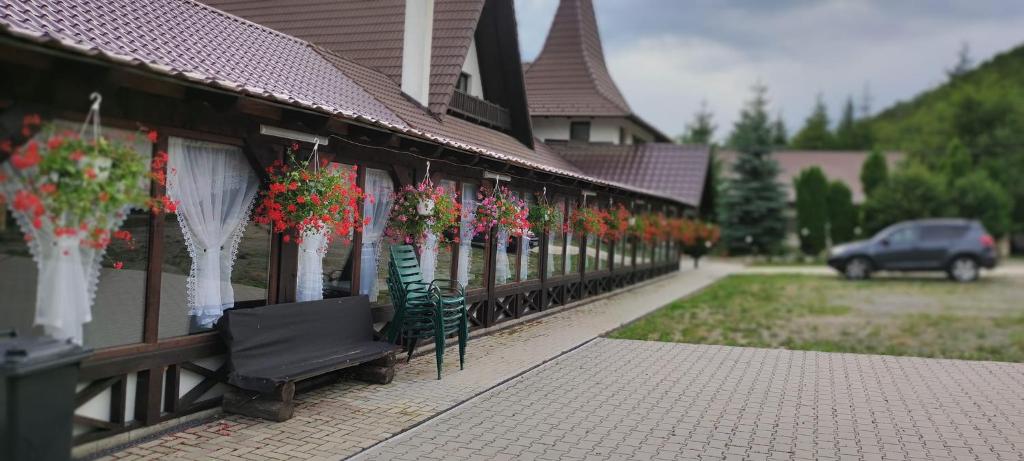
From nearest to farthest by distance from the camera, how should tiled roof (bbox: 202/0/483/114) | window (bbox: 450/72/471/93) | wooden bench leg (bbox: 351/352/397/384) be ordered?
wooden bench leg (bbox: 351/352/397/384) < tiled roof (bbox: 202/0/483/114) < window (bbox: 450/72/471/93)

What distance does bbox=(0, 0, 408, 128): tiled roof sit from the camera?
5.09 metres

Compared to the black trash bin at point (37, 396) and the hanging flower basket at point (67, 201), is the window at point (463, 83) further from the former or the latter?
the black trash bin at point (37, 396)

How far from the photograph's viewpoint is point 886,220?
126 ft

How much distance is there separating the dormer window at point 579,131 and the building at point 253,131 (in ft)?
32.7

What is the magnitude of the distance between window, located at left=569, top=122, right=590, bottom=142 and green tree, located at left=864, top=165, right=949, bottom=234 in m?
21.0

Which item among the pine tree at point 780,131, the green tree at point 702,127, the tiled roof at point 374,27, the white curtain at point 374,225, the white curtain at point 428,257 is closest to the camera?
the white curtain at point 374,225

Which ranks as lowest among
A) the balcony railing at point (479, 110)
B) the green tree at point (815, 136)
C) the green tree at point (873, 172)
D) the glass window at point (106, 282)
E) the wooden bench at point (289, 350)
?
the wooden bench at point (289, 350)

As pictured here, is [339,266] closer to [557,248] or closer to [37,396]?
[37,396]

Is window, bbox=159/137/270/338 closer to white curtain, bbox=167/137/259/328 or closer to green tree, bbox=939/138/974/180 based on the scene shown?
white curtain, bbox=167/137/259/328

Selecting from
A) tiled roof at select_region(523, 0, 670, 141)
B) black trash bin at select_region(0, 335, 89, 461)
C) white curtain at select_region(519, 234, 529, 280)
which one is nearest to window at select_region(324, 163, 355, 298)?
black trash bin at select_region(0, 335, 89, 461)

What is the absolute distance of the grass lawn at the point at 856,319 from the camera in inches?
439

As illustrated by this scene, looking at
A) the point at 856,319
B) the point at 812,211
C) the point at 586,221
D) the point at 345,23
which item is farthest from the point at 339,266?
the point at 812,211

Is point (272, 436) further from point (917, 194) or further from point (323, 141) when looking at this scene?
point (917, 194)

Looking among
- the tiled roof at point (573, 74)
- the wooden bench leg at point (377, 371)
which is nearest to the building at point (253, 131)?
the wooden bench leg at point (377, 371)
